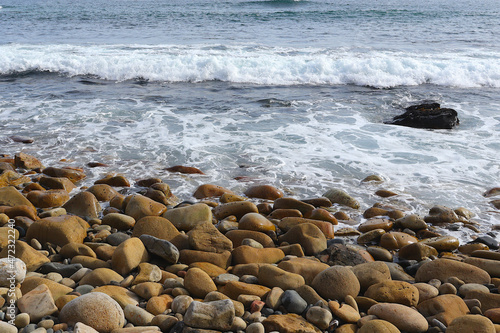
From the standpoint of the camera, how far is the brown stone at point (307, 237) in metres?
3.50

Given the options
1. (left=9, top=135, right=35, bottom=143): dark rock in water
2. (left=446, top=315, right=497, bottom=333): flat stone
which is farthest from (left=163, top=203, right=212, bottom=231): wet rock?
(left=9, top=135, right=35, bottom=143): dark rock in water

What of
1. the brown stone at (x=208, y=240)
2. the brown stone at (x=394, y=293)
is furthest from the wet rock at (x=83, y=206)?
the brown stone at (x=394, y=293)

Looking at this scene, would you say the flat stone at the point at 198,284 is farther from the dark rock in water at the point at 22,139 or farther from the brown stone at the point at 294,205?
the dark rock in water at the point at 22,139

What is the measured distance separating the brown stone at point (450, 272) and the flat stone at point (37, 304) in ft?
7.90

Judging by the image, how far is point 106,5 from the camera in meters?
25.8

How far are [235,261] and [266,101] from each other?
19.1 feet

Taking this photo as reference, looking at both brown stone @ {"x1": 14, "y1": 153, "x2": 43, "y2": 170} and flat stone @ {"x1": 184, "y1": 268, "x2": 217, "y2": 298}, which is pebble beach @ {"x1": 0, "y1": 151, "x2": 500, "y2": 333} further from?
brown stone @ {"x1": 14, "y1": 153, "x2": 43, "y2": 170}

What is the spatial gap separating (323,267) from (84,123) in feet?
17.5

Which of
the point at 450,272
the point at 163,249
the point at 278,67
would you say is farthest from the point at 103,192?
the point at 278,67

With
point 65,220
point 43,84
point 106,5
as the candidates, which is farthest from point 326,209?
point 106,5

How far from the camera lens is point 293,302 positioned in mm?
2557

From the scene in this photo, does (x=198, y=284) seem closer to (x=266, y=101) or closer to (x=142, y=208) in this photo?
(x=142, y=208)

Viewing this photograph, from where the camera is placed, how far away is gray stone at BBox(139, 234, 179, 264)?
3146 millimetres

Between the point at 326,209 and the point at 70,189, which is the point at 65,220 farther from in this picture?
the point at 326,209
